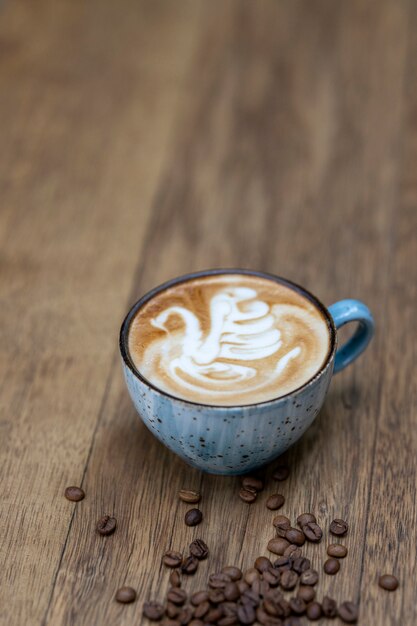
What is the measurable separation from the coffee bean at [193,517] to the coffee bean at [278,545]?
11cm

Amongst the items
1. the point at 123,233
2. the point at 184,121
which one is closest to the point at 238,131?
the point at 184,121

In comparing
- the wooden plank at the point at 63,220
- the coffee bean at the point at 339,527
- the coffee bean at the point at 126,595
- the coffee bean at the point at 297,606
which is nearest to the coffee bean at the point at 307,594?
the coffee bean at the point at 297,606

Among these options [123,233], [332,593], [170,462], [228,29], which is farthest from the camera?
[228,29]

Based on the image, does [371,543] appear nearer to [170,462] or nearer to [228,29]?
[170,462]

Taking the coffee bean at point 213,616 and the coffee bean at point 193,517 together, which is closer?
the coffee bean at point 213,616

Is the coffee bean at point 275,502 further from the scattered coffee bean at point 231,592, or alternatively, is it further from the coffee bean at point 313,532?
the scattered coffee bean at point 231,592

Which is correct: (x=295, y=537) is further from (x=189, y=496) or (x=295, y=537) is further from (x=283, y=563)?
(x=189, y=496)

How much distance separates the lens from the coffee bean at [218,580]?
113cm

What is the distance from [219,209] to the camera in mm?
1914

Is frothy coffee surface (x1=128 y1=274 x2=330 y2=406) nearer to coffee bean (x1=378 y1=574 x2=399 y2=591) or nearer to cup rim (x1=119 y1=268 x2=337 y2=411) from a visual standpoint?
cup rim (x1=119 y1=268 x2=337 y2=411)

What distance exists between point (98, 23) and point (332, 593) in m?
1.88

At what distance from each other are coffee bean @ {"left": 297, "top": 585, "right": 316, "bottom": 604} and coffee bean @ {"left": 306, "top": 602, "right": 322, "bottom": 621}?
0.01 meters

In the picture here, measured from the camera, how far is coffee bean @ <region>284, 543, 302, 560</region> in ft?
3.86

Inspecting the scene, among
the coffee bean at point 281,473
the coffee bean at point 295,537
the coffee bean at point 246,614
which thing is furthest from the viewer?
the coffee bean at point 281,473
